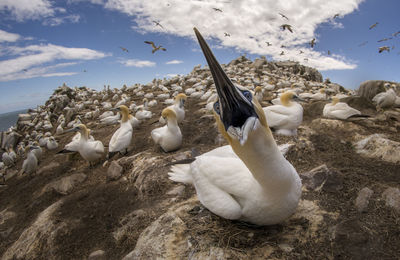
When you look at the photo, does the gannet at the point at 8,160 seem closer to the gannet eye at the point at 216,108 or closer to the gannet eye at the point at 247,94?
the gannet eye at the point at 216,108

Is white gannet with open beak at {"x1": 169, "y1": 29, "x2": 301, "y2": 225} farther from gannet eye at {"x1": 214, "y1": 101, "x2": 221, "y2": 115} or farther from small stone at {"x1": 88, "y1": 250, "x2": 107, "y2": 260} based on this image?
small stone at {"x1": 88, "y1": 250, "x2": 107, "y2": 260}

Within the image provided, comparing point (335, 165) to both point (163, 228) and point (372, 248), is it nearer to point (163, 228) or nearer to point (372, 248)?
point (372, 248)

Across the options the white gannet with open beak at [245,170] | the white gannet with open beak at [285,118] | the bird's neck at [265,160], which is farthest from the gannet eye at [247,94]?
the white gannet with open beak at [285,118]

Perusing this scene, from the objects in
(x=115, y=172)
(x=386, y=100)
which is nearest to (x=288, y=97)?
(x=386, y=100)

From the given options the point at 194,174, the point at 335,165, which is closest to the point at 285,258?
the point at 194,174

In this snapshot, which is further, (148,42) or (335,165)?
(148,42)

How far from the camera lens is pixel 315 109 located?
348 inches

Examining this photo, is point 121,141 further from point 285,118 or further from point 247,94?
point 247,94

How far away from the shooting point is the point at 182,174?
3115 millimetres

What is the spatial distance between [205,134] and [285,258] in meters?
4.70

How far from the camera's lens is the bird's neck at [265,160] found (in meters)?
1.77

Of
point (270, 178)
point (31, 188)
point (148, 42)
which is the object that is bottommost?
point (31, 188)

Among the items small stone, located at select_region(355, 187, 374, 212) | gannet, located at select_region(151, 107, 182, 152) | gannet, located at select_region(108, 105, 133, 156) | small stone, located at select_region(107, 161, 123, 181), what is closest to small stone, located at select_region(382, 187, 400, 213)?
small stone, located at select_region(355, 187, 374, 212)

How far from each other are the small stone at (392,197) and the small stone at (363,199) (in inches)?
6.0
